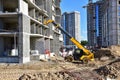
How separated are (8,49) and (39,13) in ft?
30.1

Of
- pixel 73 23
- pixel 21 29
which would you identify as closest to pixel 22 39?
pixel 21 29

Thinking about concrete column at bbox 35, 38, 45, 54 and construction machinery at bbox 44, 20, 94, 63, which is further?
concrete column at bbox 35, 38, 45, 54

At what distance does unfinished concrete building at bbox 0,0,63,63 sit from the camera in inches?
860

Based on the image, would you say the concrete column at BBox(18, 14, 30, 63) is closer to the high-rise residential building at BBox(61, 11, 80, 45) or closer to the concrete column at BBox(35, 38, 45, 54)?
the concrete column at BBox(35, 38, 45, 54)

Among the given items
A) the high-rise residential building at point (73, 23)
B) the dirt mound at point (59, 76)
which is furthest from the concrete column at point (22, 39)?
the high-rise residential building at point (73, 23)

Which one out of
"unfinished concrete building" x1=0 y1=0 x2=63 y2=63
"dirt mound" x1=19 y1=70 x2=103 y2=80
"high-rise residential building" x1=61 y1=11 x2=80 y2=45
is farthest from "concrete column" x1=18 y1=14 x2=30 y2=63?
"high-rise residential building" x1=61 y1=11 x2=80 y2=45

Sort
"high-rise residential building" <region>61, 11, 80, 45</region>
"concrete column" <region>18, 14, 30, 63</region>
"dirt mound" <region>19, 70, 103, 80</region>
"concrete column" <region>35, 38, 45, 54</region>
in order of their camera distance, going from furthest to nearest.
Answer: "high-rise residential building" <region>61, 11, 80, 45</region> → "concrete column" <region>35, 38, 45, 54</region> → "concrete column" <region>18, 14, 30, 63</region> → "dirt mound" <region>19, 70, 103, 80</region>

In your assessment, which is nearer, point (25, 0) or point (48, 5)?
point (25, 0)

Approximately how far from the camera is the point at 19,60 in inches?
847

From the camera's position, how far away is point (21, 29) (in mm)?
21797

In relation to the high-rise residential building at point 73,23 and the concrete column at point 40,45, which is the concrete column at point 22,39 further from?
the high-rise residential building at point 73,23

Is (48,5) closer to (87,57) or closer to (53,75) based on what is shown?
(87,57)

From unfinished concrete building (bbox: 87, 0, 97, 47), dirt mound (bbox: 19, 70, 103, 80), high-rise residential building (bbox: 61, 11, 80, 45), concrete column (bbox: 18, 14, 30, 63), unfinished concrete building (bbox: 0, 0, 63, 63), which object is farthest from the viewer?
high-rise residential building (bbox: 61, 11, 80, 45)

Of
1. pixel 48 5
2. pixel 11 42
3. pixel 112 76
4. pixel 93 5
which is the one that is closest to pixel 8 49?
pixel 11 42
